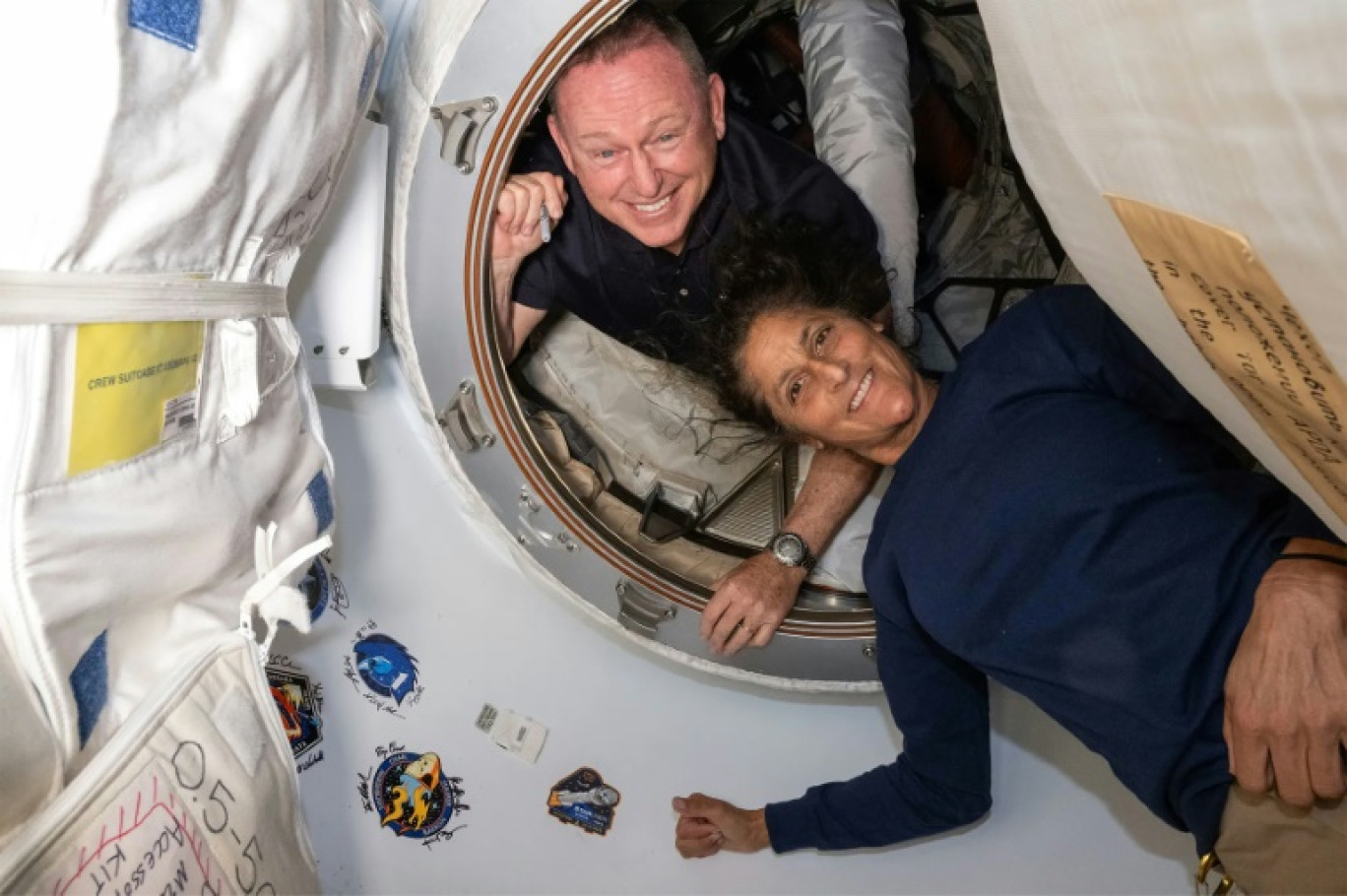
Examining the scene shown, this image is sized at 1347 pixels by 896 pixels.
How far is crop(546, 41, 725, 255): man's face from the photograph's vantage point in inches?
49.5

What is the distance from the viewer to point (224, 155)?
70 centimetres

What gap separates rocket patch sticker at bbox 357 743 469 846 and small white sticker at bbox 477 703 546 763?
70 mm

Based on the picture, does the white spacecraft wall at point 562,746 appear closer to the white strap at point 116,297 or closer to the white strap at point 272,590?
the white strap at point 272,590

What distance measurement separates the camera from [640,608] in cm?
138

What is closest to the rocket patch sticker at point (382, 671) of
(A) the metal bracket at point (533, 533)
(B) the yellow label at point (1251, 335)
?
(A) the metal bracket at point (533, 533)

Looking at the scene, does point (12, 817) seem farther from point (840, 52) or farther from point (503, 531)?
point (840, 52)

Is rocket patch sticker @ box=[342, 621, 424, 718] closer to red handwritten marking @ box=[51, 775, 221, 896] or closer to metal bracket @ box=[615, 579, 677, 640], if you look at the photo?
metal bracket @ box=[615, 579, 677, 640]

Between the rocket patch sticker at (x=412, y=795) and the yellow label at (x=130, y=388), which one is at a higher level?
the yellow label at (x=130, y=388)

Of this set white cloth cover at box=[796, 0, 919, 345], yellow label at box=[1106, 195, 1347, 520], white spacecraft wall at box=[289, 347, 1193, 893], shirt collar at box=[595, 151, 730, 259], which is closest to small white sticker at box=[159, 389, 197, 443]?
white spacecraft wall at box=[289, 347, 1193, 893]

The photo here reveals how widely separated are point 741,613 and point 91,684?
32.1 inches

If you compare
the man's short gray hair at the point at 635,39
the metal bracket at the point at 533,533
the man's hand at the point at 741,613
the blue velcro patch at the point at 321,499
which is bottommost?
the man's hand at the point at 741,613

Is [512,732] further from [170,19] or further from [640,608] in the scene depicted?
[170,19]

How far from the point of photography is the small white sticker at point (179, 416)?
0.76 metres

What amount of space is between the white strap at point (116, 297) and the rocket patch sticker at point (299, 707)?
0.60 metres
